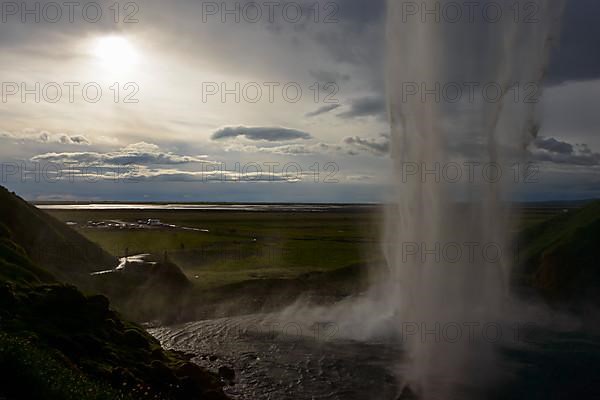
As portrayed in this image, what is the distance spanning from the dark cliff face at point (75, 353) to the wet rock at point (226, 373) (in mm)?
1336

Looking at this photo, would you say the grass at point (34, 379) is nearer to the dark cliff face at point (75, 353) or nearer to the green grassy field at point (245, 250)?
the dark cliff face at point (75, 353)

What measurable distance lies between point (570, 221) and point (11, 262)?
196 feet

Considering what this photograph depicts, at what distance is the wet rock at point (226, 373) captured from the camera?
2858 cm

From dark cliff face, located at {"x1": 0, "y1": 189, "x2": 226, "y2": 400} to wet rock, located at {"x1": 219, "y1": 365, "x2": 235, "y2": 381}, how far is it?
1.34 m

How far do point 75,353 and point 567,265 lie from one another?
4485 cm

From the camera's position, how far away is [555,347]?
33.8 m

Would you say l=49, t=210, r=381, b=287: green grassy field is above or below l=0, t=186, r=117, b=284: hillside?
below


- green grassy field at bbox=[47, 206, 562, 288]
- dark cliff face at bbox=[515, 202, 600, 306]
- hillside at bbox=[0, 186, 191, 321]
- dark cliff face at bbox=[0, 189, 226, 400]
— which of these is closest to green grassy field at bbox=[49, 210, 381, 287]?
green grassy field at bbox=[47, 206, 562, 288]

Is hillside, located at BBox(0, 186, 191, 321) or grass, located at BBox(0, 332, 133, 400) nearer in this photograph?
grass, located at BBox(0, 332, 133, 400)

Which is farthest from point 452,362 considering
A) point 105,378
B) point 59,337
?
point 59,337

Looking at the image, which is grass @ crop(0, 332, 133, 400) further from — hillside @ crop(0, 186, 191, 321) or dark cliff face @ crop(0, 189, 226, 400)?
hillside @ crop(0, 186, 191, 321)

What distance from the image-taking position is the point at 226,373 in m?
28.9

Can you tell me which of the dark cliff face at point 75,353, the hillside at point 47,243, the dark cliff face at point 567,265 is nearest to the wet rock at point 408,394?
the dark cliff face at point 75,353

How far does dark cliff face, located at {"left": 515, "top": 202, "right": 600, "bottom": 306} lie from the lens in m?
48.1
